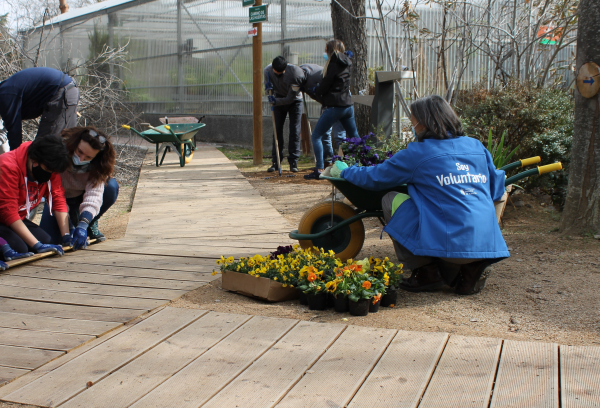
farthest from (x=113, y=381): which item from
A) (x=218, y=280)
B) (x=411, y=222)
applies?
(x=411, y=222)

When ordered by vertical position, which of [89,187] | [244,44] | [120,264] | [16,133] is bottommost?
[120,264]

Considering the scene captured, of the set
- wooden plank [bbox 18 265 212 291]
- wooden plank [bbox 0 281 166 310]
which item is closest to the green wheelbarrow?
wooden plank [bbox 18 265 212 291]

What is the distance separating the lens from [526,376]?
216cm

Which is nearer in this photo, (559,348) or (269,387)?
(269,387)

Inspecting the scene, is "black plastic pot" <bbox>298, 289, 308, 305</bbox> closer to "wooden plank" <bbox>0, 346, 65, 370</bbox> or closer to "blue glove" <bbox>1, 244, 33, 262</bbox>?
"wooden plank" <bbox>0, 346, 65, 370</bbox>

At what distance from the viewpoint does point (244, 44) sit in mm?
14539

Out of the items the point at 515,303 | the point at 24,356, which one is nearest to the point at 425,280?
the point at 515,303

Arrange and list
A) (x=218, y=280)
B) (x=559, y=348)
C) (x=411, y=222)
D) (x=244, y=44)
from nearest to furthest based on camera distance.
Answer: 1. (x=559, y=348)
2. (x=411, y=222)
3. (x=218, y=280)
4. (x=244, y=44)

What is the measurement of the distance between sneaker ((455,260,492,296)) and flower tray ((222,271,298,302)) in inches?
35.7

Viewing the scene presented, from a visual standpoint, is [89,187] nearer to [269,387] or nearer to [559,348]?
[269,387]

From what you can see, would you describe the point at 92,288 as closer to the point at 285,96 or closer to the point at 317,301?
the point at 317,301

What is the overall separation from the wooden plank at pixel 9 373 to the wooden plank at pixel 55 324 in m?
0.39

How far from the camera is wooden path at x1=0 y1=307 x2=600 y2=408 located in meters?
2.03

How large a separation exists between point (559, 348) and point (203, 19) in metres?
15.2
